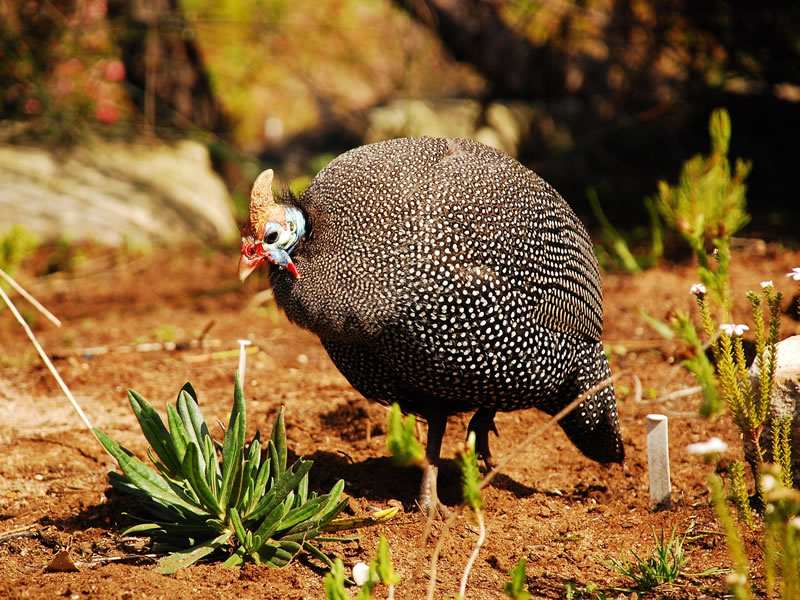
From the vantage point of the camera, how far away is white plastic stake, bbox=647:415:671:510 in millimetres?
2805

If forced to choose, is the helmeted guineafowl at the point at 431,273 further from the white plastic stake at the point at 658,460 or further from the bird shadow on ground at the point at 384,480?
the white plastic stake at the point at 658,460

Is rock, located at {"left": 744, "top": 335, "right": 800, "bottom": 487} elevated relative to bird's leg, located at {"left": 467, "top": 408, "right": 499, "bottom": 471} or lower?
elevated

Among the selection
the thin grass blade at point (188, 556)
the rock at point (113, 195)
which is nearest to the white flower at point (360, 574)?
the thin grass blade at point (188, 556)

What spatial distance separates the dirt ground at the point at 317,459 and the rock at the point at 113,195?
1.18 metres

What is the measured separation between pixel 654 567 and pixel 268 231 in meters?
1.54

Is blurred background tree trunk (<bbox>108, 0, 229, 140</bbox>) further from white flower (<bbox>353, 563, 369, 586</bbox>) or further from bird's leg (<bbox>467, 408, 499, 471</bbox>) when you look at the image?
white flower (<bbox>353, 563, 369, 586</bbox>)

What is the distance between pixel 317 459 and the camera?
3350 millimetres

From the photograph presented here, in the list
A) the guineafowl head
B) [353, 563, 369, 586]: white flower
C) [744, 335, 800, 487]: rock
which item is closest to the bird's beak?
the guineafowl head

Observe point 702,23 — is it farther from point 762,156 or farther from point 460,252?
point 460,252

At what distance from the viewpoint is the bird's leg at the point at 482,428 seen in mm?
3225

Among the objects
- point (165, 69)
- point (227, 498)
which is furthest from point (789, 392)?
point (165, 69)

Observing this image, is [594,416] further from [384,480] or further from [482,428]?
[384,480]

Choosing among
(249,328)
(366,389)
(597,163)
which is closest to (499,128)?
(597,163)

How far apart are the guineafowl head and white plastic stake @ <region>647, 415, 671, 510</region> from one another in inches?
49.8
